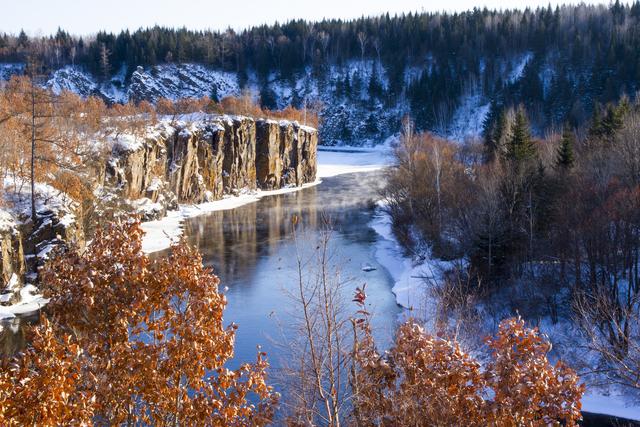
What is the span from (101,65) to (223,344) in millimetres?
107694

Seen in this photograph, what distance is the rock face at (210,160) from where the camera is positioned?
1646 inches

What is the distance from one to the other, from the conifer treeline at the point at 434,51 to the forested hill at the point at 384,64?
22 cm

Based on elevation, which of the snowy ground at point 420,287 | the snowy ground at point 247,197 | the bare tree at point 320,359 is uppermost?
the bare tree at point 320,359

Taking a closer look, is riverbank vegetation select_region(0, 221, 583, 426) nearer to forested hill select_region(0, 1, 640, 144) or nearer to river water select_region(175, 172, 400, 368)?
river water select_region(175, 172, 400, 368)

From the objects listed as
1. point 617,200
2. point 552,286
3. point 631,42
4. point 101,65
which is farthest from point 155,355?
point 101,65

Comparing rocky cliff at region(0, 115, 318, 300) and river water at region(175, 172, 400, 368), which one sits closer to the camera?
river water at region(175, 172, 400, 368)

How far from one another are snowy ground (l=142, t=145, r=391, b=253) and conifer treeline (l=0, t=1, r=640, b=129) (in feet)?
48.0

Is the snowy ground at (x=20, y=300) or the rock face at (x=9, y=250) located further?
the rock face at (x=9, y=250)

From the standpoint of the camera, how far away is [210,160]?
53.7 m

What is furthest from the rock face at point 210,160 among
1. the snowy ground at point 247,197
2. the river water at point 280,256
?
the river water at point 280,256

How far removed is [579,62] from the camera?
92438 mm

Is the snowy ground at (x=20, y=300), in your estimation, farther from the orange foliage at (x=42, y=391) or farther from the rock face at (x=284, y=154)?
the rock face at (x=284, y=154)

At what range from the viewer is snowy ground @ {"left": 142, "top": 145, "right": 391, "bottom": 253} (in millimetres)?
35188

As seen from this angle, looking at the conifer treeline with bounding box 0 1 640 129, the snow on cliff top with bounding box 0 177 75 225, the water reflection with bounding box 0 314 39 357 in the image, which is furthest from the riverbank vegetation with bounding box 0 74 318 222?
the conifer treeline with bounding box 0 1 640 129
